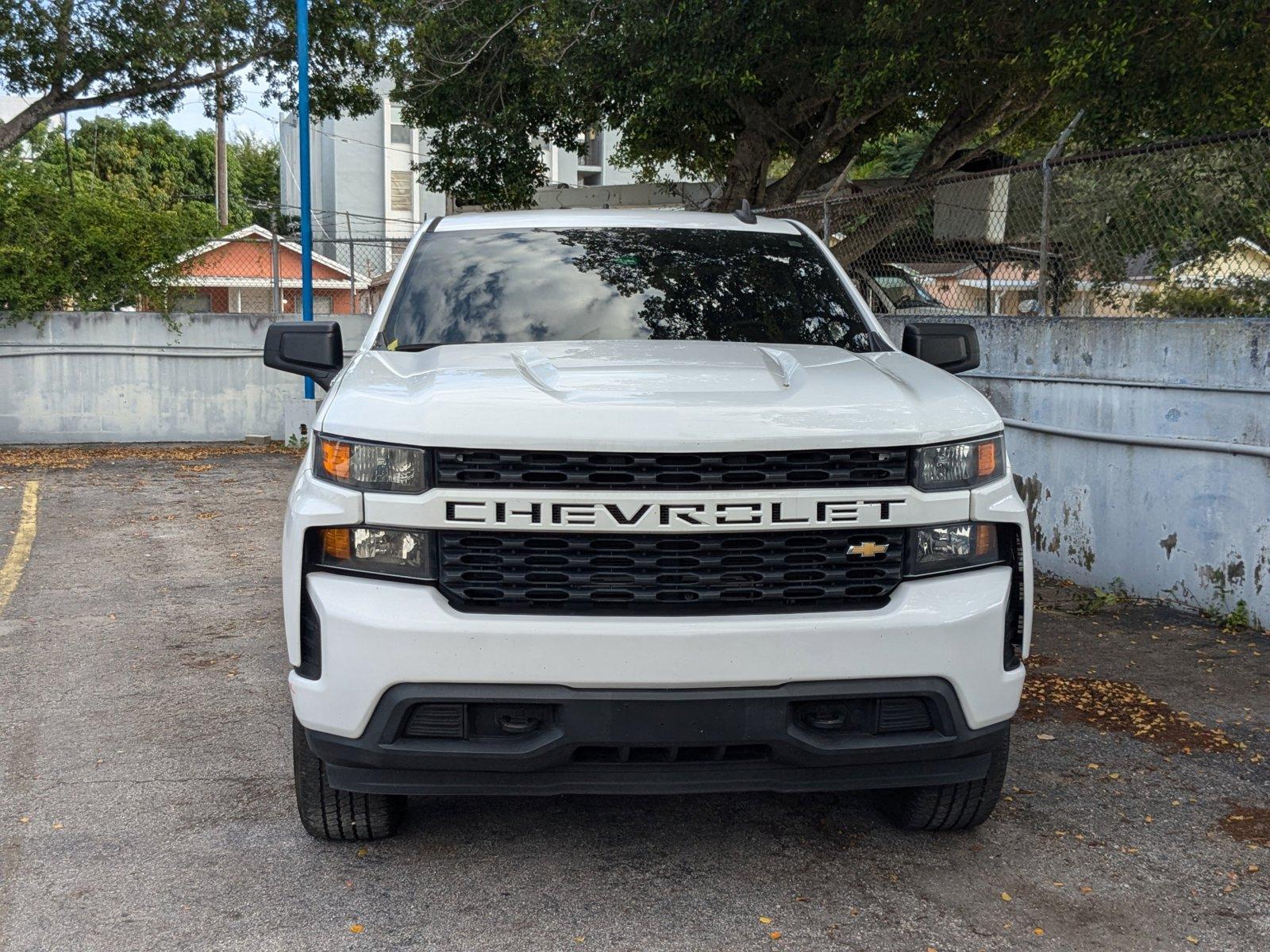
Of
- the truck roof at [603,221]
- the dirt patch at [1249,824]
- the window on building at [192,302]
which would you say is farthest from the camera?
the window on building at [192,302]

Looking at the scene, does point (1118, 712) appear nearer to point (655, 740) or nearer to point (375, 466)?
point (655, 740)

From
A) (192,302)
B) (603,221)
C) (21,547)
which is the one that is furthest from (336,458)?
(192,302)

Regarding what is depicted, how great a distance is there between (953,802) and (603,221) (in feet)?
8.54

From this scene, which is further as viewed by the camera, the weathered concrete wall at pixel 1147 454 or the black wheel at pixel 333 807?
the weathered concrete wall at pixel 1147 454

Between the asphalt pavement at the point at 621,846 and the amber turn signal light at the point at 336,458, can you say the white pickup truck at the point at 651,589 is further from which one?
the asphalt pavement at the point at 621,846

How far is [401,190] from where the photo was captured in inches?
1943

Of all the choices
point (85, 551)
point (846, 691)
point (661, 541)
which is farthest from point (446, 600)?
point (85, 551)

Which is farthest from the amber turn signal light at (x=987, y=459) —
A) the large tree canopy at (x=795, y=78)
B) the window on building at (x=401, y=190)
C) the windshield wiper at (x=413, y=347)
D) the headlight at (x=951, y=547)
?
the window on building at (x=401, y=190)

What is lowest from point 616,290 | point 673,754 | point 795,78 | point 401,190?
point 673,754

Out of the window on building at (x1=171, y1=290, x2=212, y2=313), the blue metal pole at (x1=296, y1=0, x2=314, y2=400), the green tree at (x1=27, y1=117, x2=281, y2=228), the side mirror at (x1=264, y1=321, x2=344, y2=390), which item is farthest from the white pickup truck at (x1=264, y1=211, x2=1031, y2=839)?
the green tree at (x1=27, y1=117, x2=281, y2=228)

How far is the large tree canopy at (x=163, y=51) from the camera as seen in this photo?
18.0m

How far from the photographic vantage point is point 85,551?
9188mm

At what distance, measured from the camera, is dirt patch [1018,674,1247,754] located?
5078mm

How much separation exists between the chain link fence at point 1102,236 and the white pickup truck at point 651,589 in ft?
13.3
